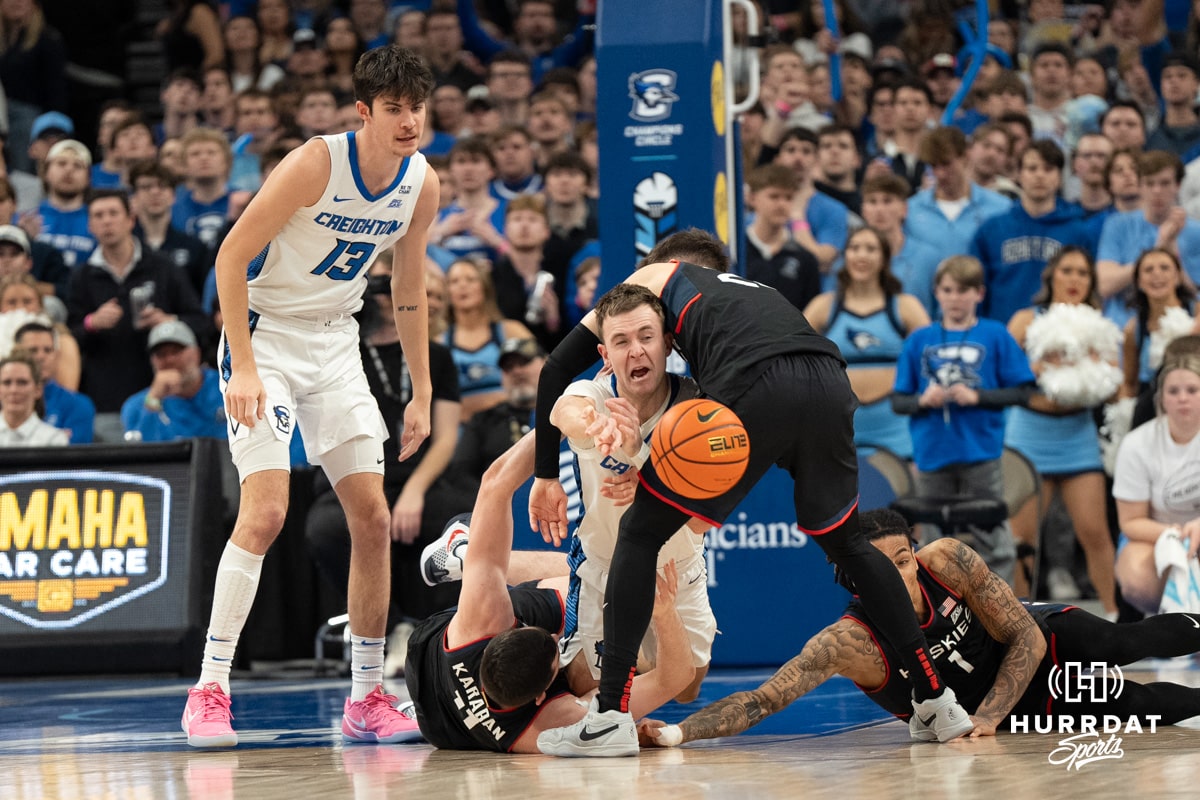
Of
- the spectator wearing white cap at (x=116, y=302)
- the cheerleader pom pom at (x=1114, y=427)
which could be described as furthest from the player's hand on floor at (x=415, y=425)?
the cheerleader pom pom at (x=1114, y=427)

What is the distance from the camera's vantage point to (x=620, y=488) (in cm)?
568

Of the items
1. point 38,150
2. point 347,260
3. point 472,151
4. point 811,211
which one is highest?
point 38,150

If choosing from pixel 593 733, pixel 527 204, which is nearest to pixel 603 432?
pixel 593 733

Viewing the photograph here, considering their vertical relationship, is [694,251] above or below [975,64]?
below

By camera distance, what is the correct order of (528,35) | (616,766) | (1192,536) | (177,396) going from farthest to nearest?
(528,35) < (177,396) < (1192,536) < (616,766)

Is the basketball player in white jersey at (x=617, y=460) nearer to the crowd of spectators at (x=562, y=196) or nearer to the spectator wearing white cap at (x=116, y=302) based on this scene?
the crowd of spectators at (x=562, y=196)

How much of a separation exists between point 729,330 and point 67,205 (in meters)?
8.14

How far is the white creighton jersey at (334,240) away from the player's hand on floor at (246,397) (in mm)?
460

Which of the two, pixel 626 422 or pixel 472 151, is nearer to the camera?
pixel 626 422

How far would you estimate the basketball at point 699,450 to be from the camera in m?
5.29

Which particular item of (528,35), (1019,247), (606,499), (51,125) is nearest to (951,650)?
(606,499)

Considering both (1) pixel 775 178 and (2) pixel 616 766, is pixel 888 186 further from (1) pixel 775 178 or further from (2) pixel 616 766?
(2) pixel 616 766

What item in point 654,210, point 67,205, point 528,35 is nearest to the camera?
point 654,210

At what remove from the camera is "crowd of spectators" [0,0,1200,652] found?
978 cm
